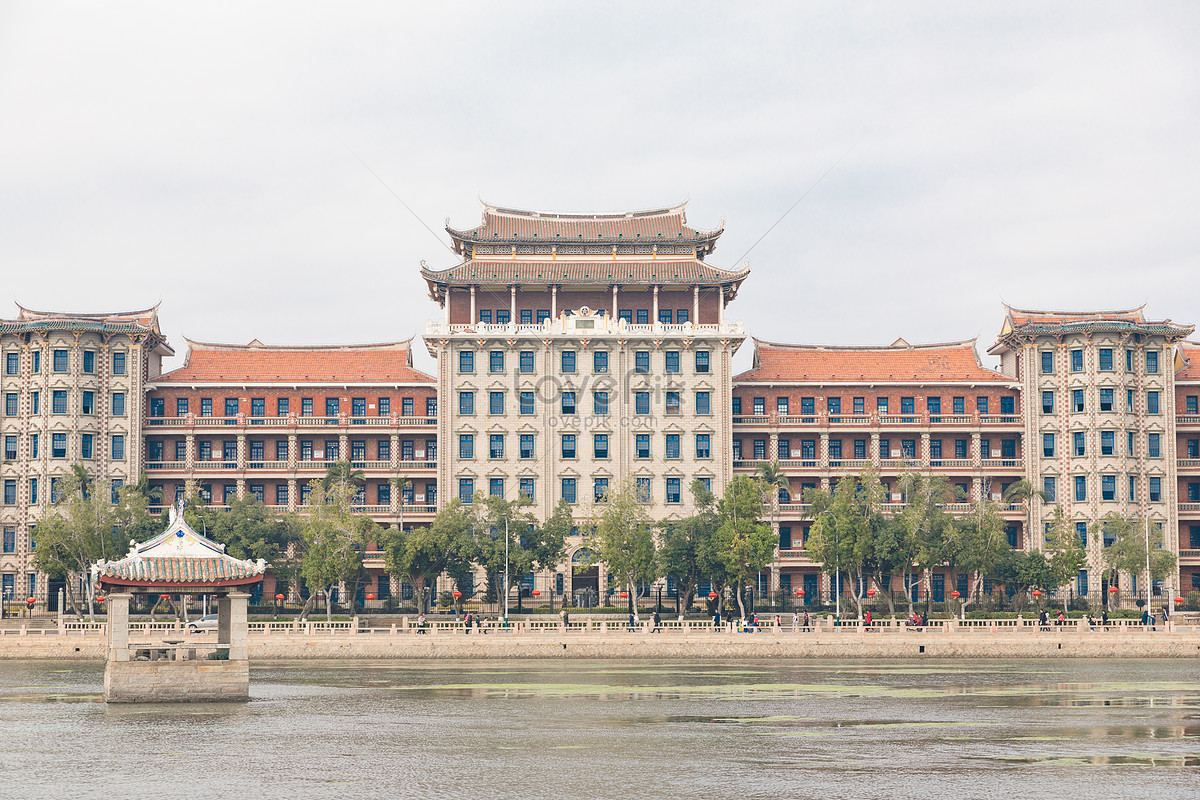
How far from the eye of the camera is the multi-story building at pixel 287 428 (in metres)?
103

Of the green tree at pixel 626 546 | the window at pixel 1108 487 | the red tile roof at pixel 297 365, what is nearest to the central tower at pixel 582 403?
the red tile roof at pixel 297 365

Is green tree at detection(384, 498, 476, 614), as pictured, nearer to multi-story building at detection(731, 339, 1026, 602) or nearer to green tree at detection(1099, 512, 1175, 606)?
multi-story building at detection(731, 339, 1026, 602)

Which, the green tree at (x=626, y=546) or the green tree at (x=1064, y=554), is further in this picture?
the green tree at (x=1064, y=554)

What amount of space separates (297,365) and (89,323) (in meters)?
15.3

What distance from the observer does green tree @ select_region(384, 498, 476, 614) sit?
282ft

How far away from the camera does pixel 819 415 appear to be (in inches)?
4077

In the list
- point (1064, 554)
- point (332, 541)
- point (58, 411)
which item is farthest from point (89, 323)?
point (1064, 554)

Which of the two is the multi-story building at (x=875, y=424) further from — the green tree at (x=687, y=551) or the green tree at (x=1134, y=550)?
the green tree at (x=687, y=551)

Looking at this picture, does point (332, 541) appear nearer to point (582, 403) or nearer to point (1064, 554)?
point (582, 403)

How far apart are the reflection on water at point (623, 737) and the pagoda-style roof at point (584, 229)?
49516 millimetres

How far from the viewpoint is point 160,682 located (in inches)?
1812

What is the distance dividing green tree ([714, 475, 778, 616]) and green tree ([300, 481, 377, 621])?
71.0 ft

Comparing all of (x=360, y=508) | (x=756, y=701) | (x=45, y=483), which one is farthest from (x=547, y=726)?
(x=45, y=483)

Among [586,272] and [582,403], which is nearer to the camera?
[582,403]
